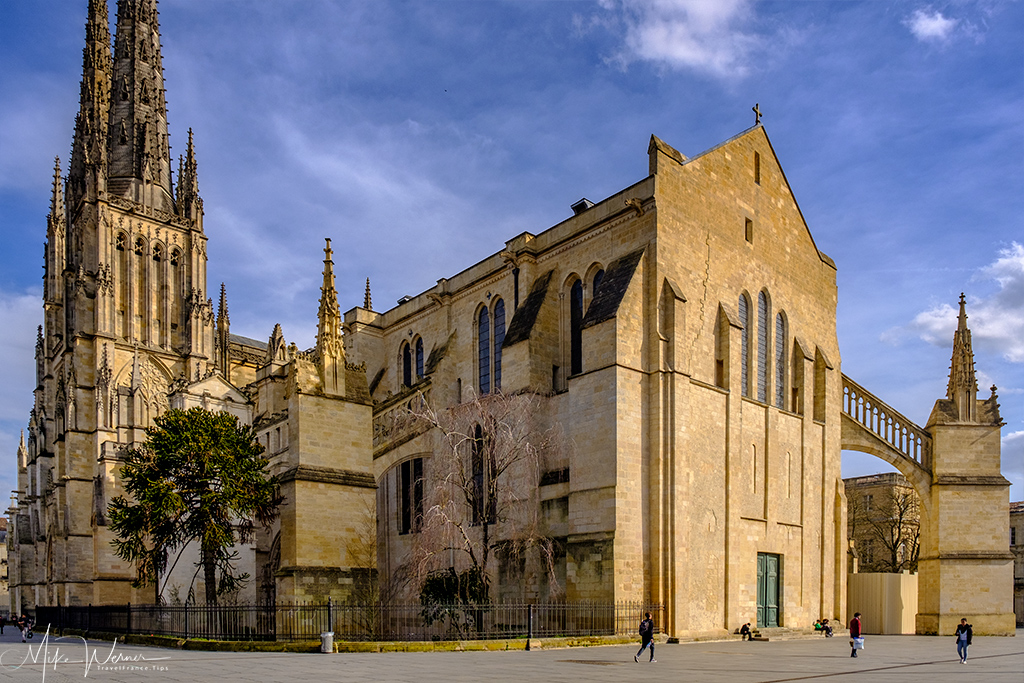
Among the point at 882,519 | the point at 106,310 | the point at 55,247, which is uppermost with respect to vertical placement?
the point at 55,247

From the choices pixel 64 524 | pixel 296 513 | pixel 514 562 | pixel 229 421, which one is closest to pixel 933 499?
pixel 514 562

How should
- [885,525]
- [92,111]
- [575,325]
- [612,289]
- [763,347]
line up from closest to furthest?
[612,289] → [575,325] → [763,347] → [885,525] → [92,111]

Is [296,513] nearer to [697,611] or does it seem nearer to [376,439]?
[376,439]

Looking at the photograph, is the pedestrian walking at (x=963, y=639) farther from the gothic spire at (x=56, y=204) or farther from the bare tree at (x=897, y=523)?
the gothic spire at (x=56, y=204)

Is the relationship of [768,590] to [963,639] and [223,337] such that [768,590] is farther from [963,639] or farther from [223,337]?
[223,337]

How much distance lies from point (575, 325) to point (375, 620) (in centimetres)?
1107

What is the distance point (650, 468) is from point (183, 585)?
23.6 meters

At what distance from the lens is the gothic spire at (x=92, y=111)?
2058 inches

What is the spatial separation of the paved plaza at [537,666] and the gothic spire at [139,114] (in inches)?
1569

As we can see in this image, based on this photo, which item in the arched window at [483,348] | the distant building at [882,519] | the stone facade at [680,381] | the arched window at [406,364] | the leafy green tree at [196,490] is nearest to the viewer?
the stone facade at [680,381]

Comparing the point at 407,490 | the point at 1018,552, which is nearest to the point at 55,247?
the point at 407,490

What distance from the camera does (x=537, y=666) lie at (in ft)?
50.4

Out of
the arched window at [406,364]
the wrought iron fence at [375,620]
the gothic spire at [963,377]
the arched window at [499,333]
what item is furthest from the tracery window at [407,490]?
the gothic spire at [963,377]

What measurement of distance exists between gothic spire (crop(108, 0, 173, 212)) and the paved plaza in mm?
39859
